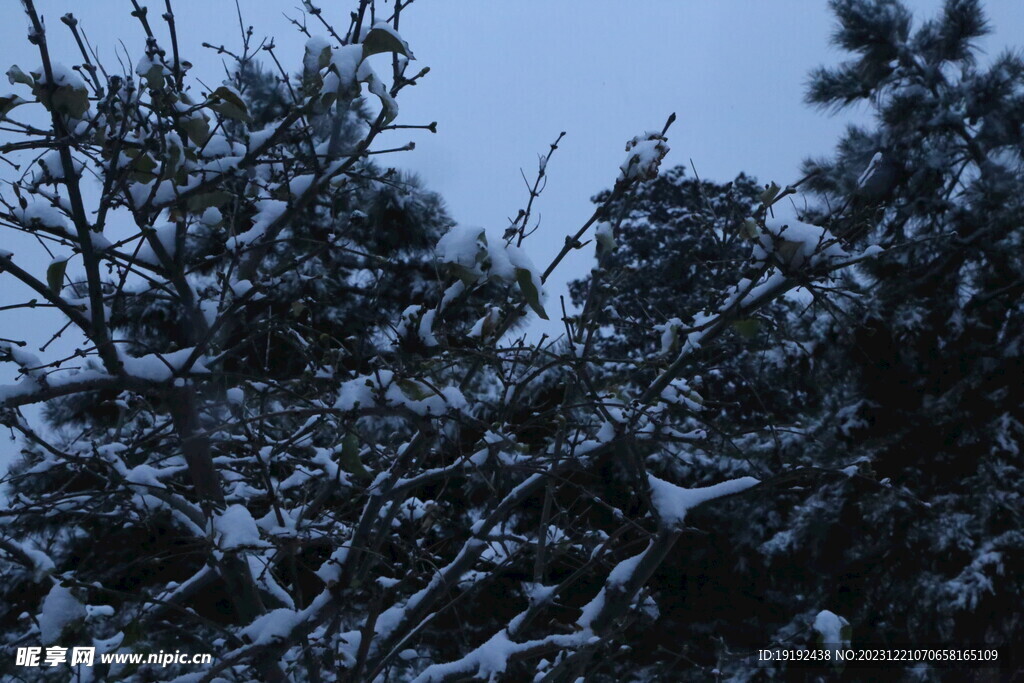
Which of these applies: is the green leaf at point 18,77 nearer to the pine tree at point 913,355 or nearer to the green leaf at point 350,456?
the green leaf at point 350,456

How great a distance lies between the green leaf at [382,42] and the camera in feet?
7.61

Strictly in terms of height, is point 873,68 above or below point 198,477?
above

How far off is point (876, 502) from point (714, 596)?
7.56ft

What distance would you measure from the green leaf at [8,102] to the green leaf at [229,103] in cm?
52

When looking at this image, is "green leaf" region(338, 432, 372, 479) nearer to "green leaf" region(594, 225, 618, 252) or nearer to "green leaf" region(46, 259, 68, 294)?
"green leaf" region(594, 225, 618, 252)

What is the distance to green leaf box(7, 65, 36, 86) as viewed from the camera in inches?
101

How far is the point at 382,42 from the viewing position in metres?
2.35

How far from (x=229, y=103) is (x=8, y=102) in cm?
59

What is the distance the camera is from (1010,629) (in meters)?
8.34

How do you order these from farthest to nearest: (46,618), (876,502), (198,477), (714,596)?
1. (714,596)
2. (876,502)
3. (198,477)
4. (46,618)

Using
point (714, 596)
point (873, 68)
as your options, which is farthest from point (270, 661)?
point (873, 68)

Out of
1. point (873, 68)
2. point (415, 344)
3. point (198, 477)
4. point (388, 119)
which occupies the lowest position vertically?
point (198, 477)

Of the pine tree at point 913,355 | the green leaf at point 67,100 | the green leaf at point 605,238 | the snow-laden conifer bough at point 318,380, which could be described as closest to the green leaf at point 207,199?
the snow-laden conifer bough at point 318,380

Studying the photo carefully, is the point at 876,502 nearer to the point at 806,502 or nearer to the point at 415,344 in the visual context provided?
the point at 806,502
